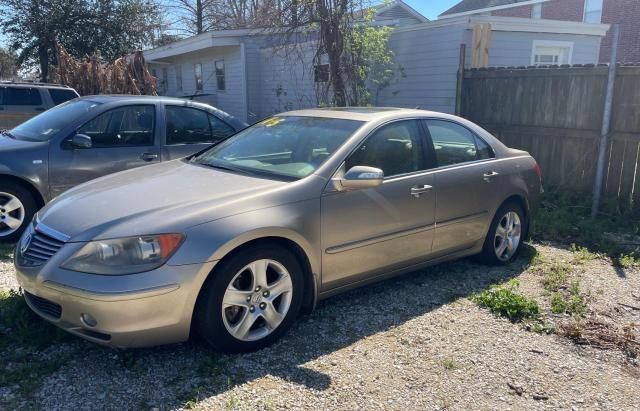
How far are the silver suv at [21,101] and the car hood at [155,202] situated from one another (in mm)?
8882

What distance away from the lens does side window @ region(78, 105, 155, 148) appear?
6.04m

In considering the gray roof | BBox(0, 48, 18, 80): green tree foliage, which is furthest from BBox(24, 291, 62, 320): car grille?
BBox(0, 48, 18, 80): green tree foliage

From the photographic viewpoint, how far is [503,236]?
17.5ft

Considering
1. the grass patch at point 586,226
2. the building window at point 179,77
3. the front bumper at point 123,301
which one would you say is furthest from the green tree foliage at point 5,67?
the front bumper at point 123,301

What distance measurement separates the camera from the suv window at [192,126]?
648 centimetres

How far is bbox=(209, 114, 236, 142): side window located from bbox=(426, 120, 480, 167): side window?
3.00 metres

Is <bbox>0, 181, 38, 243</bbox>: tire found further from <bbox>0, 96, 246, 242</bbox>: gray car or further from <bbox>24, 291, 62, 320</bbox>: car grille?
<bbox>24, 291, 62, 320</bbox>: car grille

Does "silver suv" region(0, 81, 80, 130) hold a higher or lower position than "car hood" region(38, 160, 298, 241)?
higher

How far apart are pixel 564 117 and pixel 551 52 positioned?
5830mm

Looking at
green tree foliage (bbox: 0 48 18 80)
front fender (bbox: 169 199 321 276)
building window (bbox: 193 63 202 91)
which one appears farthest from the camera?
green tree foliage (bbox: 0 48 18 80)

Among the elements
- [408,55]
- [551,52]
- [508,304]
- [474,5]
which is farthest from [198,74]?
[508,304]

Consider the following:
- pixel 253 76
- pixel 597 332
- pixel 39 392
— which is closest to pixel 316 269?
pixel 39 392

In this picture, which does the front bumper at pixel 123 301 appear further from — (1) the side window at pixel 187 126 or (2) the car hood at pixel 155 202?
(1) the side window at pixel 187 126

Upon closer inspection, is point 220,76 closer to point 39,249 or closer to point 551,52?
point 551,52
